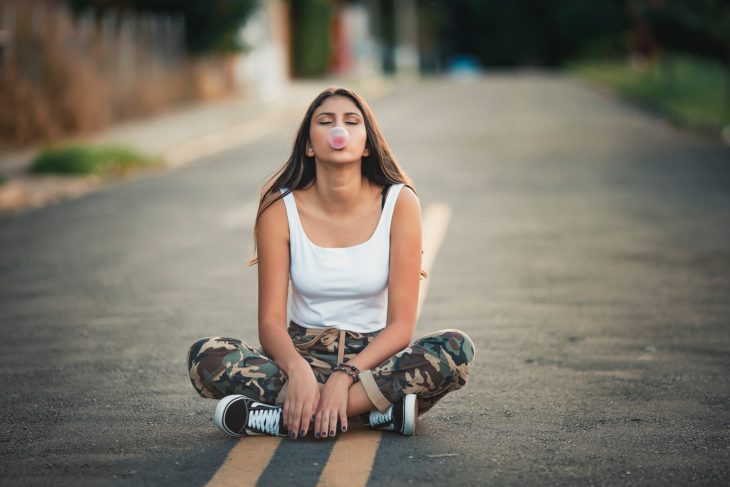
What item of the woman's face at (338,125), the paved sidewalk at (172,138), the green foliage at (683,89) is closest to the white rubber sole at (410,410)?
the woman's face at (338,125)

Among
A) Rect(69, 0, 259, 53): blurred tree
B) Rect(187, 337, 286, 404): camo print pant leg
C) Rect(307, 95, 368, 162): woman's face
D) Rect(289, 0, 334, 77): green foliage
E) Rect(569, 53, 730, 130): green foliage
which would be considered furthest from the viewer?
→ Rect(289, 0, 334, 77): green foliage

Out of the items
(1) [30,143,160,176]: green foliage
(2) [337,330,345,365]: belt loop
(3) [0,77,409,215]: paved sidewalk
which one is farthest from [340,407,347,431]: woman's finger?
(1) [30,143,160,176]: green foliage

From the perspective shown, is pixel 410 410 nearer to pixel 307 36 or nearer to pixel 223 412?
pixel 223 412

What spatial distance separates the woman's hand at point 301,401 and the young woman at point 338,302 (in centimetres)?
1

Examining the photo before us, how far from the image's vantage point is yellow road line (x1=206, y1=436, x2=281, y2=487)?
434 cm

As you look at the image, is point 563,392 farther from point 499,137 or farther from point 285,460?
point 499,137

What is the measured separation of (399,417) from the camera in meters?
4.87

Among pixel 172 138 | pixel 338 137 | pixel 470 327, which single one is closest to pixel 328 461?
pixel 338 137

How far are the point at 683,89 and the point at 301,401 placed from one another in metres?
32.1

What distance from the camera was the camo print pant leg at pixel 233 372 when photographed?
16.2ft

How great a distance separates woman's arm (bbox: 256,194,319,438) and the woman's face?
32 cm

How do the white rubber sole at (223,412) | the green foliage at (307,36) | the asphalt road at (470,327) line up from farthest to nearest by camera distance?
the green foliage at (307,36), the white rubber sole at (223,412), the asphalt road at (470,327)

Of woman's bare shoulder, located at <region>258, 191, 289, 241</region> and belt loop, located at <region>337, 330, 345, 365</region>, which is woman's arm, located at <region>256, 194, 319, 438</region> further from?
belt loop, located at <region>337, 330, 345, 365</region>

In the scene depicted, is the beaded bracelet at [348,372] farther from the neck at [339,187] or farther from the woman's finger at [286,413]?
the neck at [339,187]
